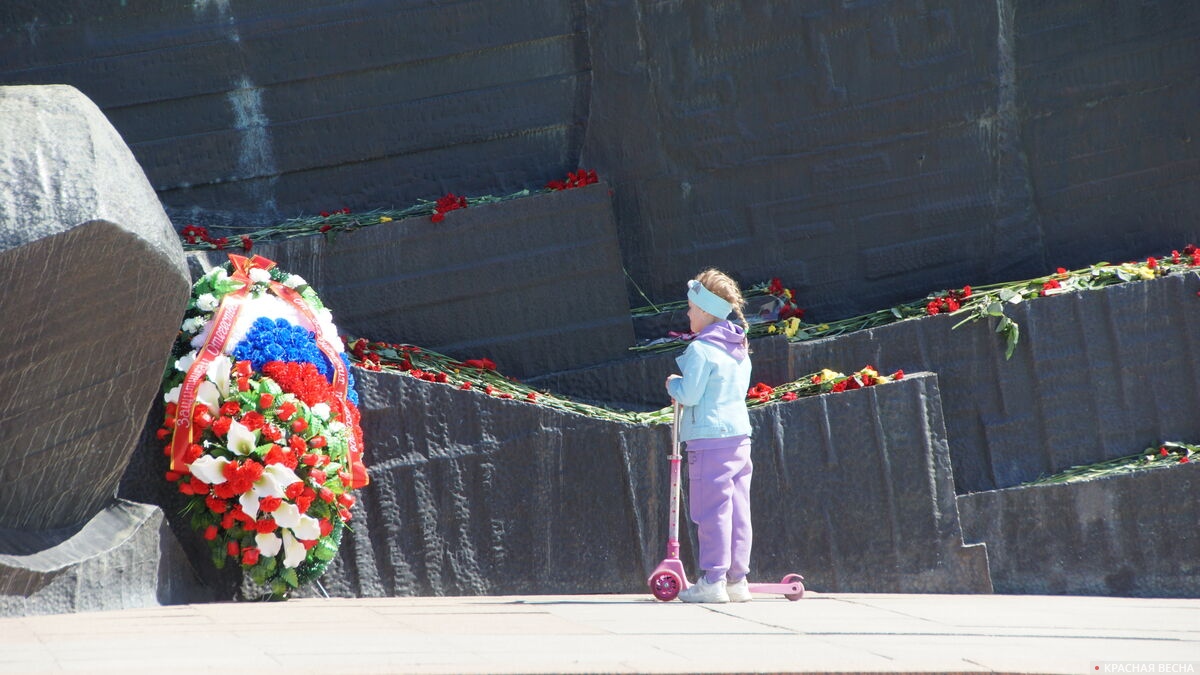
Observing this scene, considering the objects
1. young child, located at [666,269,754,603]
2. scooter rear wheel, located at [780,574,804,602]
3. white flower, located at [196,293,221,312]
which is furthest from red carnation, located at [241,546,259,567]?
scooter rear wheel, located at [780,574,804,602]

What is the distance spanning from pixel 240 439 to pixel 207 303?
683 millimetres

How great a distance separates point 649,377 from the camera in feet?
22.9

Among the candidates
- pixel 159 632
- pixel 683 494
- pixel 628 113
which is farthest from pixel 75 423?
pixel 628 113

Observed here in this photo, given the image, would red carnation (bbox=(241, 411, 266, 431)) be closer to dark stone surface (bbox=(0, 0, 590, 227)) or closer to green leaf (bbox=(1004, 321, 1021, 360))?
dark stone surface (bbox=(0, 0, 590, 227))

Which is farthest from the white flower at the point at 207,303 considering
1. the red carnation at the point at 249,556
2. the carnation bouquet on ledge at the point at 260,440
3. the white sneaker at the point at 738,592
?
the white sneaker at the point at 738,592

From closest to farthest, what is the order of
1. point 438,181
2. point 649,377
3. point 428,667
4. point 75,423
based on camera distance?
point 428,667
point 75,423
point 649,377
point 438,181

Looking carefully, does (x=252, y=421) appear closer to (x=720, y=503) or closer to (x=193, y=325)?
(x=193, y=325)

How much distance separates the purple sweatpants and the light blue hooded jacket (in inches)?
2.0

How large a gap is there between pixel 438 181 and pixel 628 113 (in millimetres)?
1156

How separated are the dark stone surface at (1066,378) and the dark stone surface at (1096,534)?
0.95ft

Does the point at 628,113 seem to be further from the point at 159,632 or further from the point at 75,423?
the point at 159,632

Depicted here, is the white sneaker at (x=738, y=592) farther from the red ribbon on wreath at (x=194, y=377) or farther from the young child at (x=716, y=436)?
the red ribbon on wreath at (x=194, y=377)

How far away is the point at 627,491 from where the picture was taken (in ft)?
19.5

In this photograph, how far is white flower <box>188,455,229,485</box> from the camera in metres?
4.98
